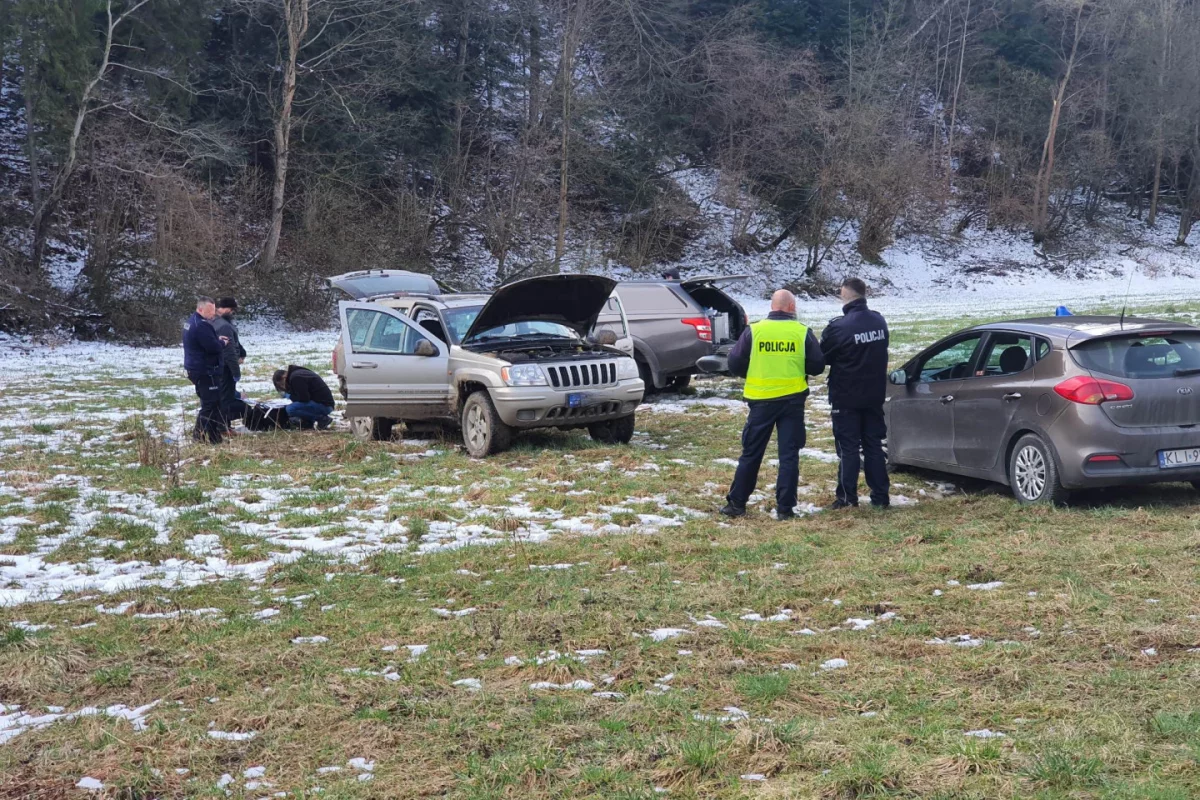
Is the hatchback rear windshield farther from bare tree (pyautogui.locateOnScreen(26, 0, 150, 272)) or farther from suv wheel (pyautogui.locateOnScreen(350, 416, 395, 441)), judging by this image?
bare tree (pyautogui.locateOnScreen(26, 0, 150, 272))

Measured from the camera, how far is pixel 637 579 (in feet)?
22.6

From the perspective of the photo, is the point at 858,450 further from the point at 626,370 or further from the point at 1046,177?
the point at 1046,177

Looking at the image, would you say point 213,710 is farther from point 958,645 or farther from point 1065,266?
point 1065,266

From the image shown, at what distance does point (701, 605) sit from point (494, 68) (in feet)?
127

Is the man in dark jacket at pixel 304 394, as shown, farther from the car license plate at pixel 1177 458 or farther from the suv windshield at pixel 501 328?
the car license plate at pixel 1177 458

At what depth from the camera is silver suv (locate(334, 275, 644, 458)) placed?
1162 centimetres

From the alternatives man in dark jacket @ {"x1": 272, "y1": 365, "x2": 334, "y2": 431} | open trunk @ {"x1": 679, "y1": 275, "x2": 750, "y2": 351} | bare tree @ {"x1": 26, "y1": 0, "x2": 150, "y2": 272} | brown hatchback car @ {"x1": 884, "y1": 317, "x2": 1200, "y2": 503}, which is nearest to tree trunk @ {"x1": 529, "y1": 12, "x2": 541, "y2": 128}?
bare tree @ {"x1": 26, "y1": 0, "x2": 150, "y2": 272}

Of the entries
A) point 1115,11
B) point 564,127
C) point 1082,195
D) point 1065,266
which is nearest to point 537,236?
point 564,127

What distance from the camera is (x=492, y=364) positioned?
11664 mm

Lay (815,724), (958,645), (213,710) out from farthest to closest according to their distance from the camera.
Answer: (958,645) → (213,710) → (815,724)

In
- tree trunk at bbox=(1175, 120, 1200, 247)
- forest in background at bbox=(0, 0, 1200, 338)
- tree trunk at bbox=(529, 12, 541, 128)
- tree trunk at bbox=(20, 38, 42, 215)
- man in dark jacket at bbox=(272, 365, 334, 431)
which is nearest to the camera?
man in dark jacket at bbox=(272, 365, 334, 431)

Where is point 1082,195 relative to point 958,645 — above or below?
above

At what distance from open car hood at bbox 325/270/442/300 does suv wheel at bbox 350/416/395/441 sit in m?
1.94

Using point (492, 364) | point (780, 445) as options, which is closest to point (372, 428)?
point (492, 364)
